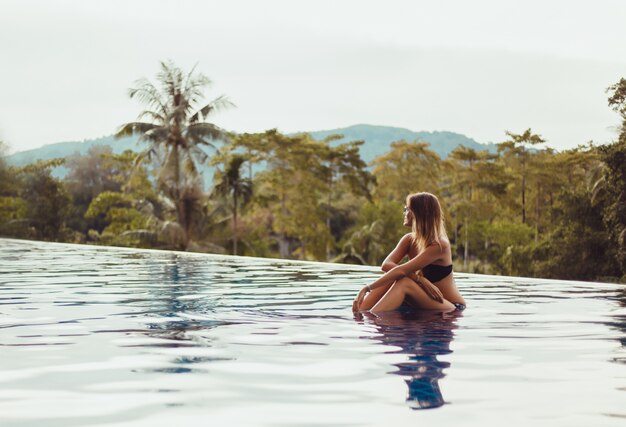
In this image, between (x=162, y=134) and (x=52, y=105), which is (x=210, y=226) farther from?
(x=52, y=105)

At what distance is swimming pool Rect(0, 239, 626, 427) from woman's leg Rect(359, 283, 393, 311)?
0.23 metres

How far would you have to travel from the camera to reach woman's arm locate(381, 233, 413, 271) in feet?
26.4

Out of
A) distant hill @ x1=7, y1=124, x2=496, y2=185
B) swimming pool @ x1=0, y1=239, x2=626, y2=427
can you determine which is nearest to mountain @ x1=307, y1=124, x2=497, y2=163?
distant hill @ x1=7, y1=124, x2=496, y2=185

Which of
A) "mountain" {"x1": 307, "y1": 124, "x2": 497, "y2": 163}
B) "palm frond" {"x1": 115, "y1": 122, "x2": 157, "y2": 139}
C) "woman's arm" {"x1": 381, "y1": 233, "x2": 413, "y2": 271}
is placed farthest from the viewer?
"mountain" {"x1": 307, "y1": 124, "x2": 497, "y2": 163}

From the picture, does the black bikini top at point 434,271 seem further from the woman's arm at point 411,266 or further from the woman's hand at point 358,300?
the woman's hand at point 358,300

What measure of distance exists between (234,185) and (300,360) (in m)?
36.0

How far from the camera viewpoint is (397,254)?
816cm

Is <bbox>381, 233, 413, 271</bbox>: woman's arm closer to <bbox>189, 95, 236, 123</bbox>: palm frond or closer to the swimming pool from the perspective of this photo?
the swimming pool

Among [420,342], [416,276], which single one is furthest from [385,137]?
[420,342]

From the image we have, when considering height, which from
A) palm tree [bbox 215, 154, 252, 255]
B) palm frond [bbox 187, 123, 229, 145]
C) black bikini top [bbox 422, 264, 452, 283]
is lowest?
black bikini top [bbox 422, 264, 452, 283]

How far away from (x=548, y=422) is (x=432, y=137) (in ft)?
523

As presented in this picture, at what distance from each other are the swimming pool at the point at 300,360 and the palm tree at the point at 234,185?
30.7m

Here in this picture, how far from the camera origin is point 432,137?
161375 mm

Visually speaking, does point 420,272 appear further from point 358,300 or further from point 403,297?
point 358,300
